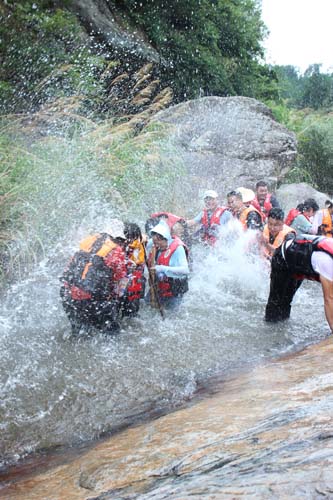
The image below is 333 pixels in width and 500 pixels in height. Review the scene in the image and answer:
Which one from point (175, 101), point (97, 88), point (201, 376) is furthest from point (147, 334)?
point (175, 101)

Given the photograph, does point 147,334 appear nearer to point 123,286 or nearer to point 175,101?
point 123,286

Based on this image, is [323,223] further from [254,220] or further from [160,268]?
[160,268]

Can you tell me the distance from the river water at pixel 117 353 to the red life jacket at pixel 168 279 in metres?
0.27

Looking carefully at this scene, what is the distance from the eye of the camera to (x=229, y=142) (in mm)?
11453

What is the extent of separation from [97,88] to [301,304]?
17.5ft

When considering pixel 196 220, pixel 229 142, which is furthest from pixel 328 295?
pixel 229 142

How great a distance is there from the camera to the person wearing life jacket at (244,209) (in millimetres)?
7461

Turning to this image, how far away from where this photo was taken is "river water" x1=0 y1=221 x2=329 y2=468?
3.80m

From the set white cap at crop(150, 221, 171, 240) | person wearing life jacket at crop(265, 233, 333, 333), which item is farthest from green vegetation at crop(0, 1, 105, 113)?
person wearing life jacket at crop(265, 233, 333, 333)

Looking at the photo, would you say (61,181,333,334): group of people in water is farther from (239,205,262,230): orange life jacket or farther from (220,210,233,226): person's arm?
(220,210,233,226): person's arm

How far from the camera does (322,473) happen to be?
2.00m

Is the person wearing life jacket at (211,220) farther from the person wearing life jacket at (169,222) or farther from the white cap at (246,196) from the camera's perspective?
the person wearing life jacket at (169,222)

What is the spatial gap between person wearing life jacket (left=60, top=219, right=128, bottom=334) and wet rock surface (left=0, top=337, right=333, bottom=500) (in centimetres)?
178

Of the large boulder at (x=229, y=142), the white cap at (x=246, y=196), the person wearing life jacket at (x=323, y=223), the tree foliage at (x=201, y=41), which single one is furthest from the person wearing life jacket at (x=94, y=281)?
the tree foliage at (x=201, y=41)
